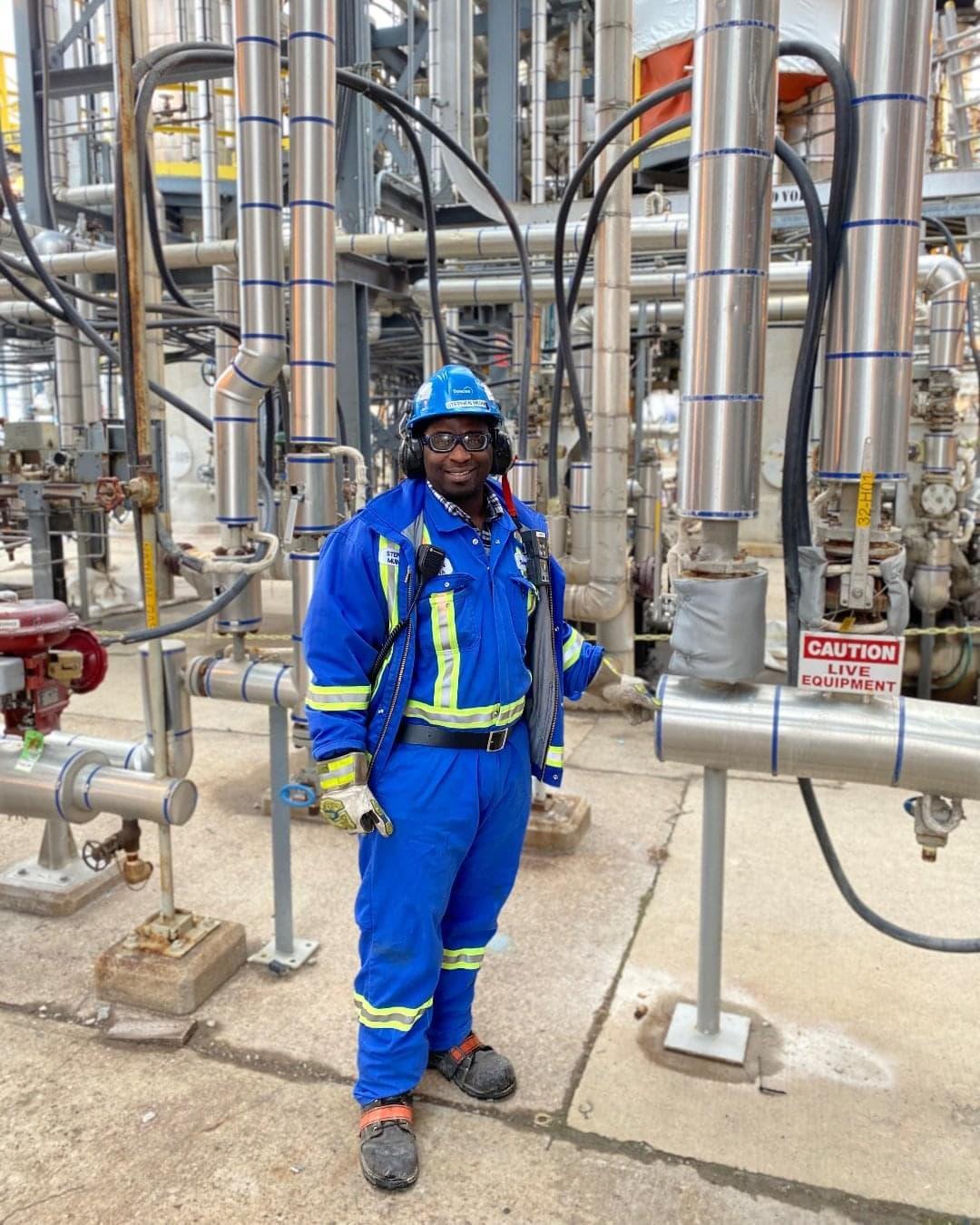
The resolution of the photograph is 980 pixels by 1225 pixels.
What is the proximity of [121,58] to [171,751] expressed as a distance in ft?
6.44

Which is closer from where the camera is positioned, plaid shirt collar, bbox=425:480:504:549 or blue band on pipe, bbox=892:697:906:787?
blue band on pipe, bbox=892:697:906:787

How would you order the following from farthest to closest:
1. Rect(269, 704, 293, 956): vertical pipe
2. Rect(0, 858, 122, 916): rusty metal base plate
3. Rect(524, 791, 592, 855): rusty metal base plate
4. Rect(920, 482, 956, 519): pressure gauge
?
1. Rect(920, 482, 956, 519): pressure gauge
2. Rect(524, 791, 592, 855): rusty metal base plate
3. Rect(0, 858, 122, 916): rusty metal base plate
4. Rect(269, 704, 293, 956): vertical pipe

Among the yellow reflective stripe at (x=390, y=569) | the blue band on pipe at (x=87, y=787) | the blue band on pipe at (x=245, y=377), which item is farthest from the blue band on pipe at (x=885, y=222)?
the blue band on pipe at (x=87, y=787)

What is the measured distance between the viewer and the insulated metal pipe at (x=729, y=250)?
6.95 feet

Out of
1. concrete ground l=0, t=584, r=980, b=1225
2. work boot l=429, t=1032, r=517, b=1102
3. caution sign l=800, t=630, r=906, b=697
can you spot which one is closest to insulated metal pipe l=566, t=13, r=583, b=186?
concrete ground l=0, t=584, r=980, b=1225

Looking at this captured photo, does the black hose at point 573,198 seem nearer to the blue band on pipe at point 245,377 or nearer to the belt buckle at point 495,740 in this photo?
the blue band on pipe at point 245,377

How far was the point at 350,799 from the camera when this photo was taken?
2.15 meters

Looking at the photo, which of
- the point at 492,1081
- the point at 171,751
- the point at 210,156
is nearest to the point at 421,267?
the point at 210,156

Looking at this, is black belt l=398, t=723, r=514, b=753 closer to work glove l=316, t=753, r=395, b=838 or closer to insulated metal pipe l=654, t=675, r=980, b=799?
work glove l=316, t=753, r=395, b=838

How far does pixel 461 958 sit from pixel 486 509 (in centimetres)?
118

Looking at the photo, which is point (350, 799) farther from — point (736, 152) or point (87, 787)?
point (736, 152)

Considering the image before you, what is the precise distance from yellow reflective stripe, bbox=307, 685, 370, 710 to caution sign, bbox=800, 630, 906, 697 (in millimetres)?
1026

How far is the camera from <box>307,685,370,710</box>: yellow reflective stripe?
7.29 ft

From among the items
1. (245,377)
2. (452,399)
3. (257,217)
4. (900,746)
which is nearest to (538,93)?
(257,217)
